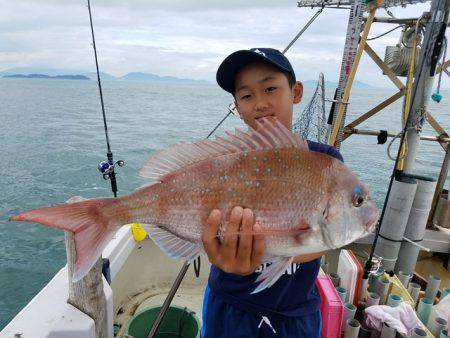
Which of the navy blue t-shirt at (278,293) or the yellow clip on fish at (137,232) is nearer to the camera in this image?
the navy blue t-shirt at (278,293)

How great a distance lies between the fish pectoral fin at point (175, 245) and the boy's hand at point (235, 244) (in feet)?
0.22

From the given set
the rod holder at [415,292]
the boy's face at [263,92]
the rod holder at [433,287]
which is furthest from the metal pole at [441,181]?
the boy's face at [263,92]

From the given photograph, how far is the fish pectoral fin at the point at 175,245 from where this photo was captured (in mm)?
1666

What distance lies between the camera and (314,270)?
2.08 m

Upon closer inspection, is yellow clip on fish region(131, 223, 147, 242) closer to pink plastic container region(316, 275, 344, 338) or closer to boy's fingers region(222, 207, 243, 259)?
pink plastic container region(316, 275, 344, 338)

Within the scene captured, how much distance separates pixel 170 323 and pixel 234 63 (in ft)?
10.3

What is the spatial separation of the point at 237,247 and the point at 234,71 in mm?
1173

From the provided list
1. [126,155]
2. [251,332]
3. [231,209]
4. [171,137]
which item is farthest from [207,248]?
[171,137]

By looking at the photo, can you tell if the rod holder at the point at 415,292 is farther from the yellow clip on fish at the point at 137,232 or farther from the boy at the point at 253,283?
the yellow clip on fish at the point at 137,232

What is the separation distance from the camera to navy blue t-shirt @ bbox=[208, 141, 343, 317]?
77.2 inches

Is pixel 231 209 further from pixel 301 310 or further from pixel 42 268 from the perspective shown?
pixel 42 268

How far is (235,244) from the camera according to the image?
1.67 meters

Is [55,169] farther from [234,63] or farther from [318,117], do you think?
[234,63]

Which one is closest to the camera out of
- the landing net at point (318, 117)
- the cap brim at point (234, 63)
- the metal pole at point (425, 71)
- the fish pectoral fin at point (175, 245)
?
the fish pectoral fin at point (175, 245)
